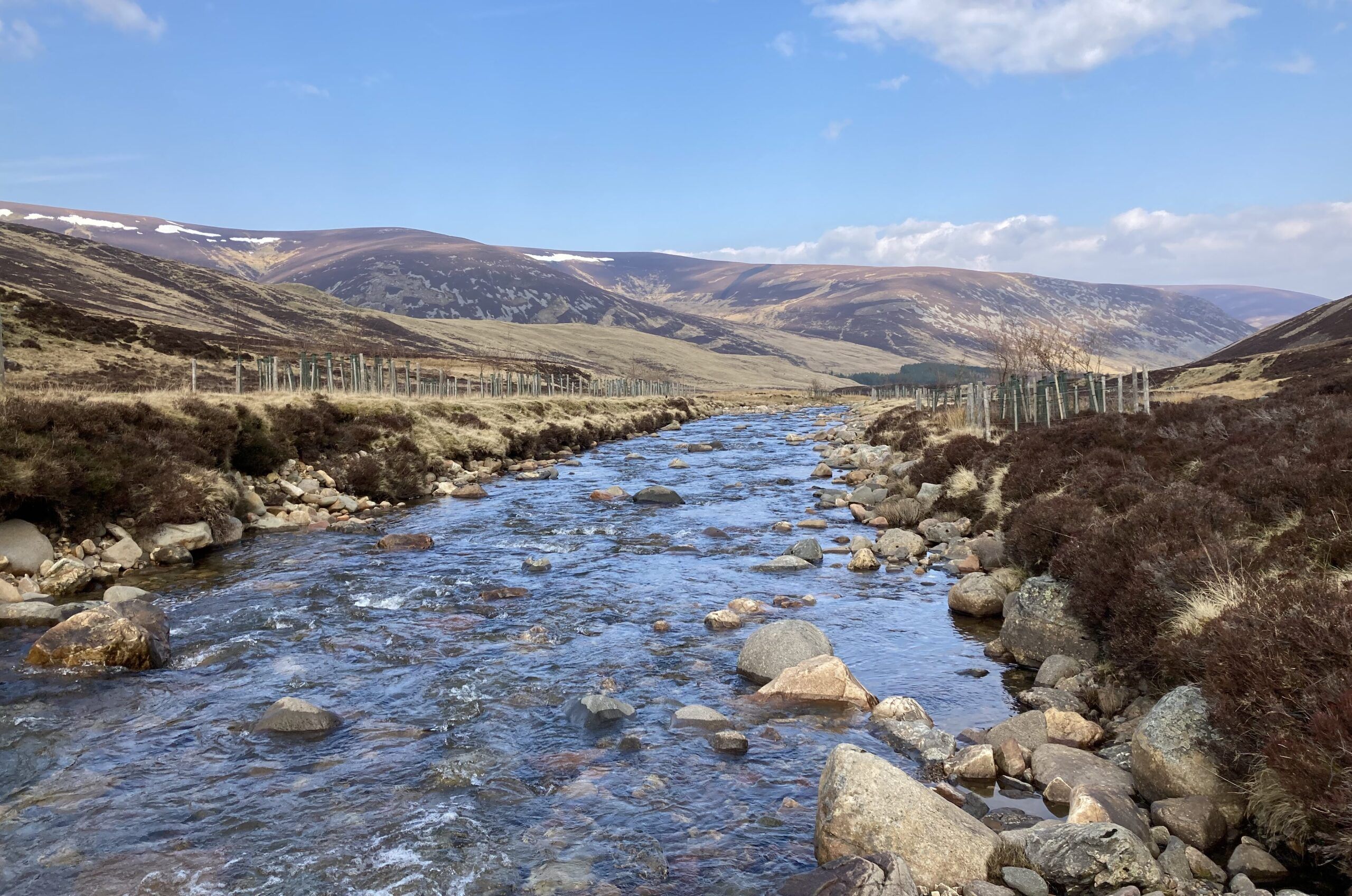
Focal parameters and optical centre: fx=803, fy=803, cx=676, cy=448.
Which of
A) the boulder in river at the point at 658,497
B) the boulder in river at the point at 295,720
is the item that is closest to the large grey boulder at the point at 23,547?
the boulder in river at the point at 295,720

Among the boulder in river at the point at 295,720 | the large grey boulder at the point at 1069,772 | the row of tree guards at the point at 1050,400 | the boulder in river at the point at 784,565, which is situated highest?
the row of tree guards at the point at 1050,400

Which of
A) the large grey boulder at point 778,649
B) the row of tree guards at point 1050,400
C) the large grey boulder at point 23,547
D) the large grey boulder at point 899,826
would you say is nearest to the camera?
the large grey boulder at point 899,826

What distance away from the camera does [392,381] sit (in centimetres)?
4875

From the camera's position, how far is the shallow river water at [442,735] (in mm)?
6910

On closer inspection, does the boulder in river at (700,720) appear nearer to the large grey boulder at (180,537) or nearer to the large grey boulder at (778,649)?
the large grey boulder at (778,649)

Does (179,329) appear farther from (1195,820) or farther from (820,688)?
(1195,820)

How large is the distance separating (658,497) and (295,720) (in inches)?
746

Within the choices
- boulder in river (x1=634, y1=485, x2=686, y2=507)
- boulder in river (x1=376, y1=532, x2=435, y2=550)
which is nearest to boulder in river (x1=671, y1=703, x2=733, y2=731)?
boulder in river (x1=376, y1=532, x2=435, y2=550)

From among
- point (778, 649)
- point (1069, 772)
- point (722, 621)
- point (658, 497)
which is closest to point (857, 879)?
point (1069, 772)

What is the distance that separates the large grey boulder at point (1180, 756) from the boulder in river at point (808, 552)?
439 inches

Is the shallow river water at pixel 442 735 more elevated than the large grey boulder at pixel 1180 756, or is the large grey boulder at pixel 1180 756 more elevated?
the large grey boulder at pixel 1180 756

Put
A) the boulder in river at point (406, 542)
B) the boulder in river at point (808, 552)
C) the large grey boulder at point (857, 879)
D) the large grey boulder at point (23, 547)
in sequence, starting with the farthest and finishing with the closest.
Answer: the boulder in river at point (406, 542), the boulder in river at point (808, 552), the large grey boulder at point (23, 547), the large grey boulder at point (857, 879)

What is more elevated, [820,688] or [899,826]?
[899,826]

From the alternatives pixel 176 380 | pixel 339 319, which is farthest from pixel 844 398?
pixel 176 380
